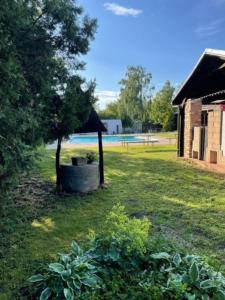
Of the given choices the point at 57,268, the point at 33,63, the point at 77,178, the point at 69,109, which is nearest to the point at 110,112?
the point at 77,178

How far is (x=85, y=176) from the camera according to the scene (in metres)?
8.95

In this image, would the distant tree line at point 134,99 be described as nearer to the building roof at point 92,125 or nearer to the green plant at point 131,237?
the building roof at point 92,125

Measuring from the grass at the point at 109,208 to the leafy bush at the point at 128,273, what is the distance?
603mm

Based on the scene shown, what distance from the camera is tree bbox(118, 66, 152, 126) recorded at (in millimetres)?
50375

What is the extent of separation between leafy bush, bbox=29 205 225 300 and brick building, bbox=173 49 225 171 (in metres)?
8.56

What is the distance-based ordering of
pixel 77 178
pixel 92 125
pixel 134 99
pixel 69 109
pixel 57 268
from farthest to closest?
Result: pixel 134 99 < pixel 92 125 < pixel 77 178 < pixel 69 109 < pixel 57 268

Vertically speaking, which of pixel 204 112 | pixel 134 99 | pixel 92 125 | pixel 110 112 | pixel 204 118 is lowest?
pixel 92 125

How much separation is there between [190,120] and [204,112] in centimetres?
76

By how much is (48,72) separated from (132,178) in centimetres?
542

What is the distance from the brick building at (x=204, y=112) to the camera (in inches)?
489

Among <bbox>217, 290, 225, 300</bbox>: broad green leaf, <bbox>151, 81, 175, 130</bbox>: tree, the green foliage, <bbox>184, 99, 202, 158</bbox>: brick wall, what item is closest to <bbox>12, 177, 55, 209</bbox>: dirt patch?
<bbox>217, 290, 225, 300</bbox>: broad green leaf

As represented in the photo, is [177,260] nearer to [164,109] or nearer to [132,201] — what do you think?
[132,201]

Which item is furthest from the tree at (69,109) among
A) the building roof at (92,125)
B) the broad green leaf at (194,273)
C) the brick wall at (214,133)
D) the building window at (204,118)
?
the building window at (204,118)

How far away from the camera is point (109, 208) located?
721cm
